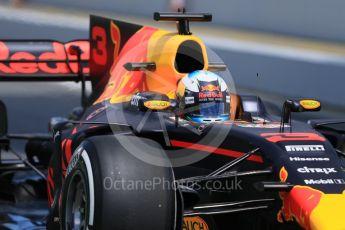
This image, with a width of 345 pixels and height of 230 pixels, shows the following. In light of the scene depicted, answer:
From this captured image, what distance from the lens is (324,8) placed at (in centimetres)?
1204

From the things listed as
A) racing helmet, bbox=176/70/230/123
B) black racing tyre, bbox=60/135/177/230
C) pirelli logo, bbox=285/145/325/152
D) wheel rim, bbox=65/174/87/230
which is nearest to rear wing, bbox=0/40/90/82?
racing helmet, bbox=176/70/230/123

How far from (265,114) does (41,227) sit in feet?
6.88

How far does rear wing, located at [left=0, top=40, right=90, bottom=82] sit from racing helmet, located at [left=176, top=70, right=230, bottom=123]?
8.61ft

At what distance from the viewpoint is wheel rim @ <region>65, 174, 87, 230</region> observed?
5551mm

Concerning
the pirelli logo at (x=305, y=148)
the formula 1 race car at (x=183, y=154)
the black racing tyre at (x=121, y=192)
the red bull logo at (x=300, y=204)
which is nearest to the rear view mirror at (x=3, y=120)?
the formula 1 race car at (x=183, y=154)

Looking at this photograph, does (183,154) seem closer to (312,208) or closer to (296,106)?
(296,106)

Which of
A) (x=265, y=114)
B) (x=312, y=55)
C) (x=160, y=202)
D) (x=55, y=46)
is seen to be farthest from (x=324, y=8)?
(x=160, y=202)

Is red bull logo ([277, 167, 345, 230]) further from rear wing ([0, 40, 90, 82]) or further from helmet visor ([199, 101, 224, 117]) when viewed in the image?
rear wing ([0, 40, 90, 82])

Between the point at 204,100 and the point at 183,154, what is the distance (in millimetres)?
463

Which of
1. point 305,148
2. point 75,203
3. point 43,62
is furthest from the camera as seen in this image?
point 43,62

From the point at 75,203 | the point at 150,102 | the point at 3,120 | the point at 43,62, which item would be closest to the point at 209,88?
the point at 150,102

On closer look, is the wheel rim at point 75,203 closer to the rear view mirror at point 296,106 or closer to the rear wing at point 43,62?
the rear view mirror at point 296,106

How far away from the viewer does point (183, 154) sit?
234 inches

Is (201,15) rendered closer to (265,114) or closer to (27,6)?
(265,114)
